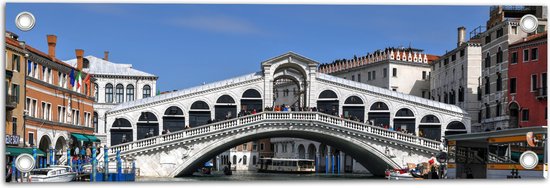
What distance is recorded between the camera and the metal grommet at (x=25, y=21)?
10180mm

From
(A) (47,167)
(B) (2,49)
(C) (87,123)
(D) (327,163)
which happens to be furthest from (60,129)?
(D) (327,163)

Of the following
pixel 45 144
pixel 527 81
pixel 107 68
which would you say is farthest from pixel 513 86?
pixel 45 144

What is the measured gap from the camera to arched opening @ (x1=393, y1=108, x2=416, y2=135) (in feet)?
77.3

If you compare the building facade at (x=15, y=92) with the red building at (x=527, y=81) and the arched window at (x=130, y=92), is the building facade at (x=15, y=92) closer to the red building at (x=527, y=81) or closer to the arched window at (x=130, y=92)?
the red building at (x=527, y=81)

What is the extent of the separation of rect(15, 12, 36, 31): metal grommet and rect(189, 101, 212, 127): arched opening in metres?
13.2

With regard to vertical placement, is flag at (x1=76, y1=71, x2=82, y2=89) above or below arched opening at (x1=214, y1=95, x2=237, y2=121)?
above

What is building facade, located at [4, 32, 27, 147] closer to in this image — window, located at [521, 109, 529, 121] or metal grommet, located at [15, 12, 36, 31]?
metal grommet, located at [15, 12, 36, 31]

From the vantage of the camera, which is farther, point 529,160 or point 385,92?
point 385,92

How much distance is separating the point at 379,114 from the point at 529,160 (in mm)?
12360

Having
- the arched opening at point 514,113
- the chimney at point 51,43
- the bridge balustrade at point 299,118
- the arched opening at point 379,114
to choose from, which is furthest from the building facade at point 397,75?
the chimney at point 51,43

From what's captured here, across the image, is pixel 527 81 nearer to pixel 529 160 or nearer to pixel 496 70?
pixel 496 70

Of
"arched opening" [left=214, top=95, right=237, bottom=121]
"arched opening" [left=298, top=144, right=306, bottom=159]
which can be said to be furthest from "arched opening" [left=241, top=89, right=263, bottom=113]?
"arched opening" [left=298, top=144, right=306, bottom=159]

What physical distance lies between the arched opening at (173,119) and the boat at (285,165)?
498 centimetres

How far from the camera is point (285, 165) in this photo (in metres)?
31.1
